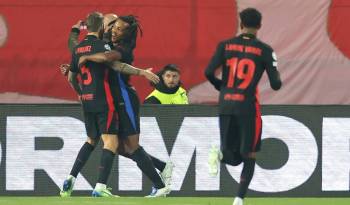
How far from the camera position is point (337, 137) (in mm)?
14125

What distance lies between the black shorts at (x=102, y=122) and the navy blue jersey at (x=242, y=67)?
164cm

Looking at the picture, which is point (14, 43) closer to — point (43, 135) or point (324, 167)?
point (43, 135)

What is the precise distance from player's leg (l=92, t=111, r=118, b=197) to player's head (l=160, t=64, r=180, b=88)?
98.9 inches

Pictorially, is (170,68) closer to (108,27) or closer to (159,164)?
(159,164)

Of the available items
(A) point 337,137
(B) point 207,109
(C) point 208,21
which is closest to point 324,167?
(A) point 337,137

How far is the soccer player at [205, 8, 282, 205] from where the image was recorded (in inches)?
420

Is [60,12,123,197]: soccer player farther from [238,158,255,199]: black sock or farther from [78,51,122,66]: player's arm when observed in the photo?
[238,158,255,199]: black sock

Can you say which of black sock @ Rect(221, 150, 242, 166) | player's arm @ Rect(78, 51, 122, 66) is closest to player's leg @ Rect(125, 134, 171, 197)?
player's arm @ Rect(78, 51, 122, 66)

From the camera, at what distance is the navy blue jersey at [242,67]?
10.7 metres

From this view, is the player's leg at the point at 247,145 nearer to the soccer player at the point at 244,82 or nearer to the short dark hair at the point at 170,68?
the soccer player at the point at 244,82

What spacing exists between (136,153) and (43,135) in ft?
7.33
